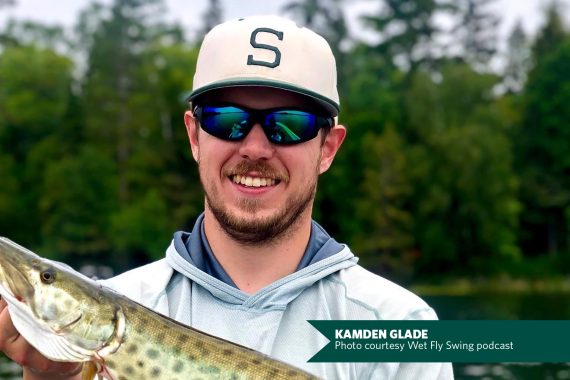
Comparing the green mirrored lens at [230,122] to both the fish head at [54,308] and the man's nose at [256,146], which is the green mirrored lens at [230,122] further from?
the fish head at [54,308]

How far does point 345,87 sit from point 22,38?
22.5 meters

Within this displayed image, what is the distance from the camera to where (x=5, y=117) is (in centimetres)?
5222

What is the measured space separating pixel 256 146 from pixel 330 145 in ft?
1.37

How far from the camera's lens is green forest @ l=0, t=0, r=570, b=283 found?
48219 millimetres

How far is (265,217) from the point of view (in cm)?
370

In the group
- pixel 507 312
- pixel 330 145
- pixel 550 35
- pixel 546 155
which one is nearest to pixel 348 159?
pixel 546 155

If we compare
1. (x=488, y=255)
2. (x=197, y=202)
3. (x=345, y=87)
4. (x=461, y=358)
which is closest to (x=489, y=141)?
(x=488, y=255)

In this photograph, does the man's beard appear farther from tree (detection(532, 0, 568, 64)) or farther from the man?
tree (detection(532, 0, 568, 64))

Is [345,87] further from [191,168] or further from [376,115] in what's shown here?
[191,168]

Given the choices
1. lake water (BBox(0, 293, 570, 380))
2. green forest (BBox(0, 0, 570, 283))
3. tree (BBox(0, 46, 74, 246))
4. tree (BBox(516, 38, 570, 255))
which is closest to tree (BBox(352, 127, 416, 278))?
green forest (BBox(0, 0, 570, 283))

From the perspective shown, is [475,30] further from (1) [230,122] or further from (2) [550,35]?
(1) [230,122]

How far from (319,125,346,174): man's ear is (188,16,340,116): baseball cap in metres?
0.17

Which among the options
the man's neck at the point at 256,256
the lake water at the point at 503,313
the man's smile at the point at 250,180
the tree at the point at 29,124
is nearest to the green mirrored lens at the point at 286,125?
the man's smile at the point at 250,180

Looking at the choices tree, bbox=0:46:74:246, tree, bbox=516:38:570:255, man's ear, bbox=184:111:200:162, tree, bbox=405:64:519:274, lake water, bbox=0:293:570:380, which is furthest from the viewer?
tree, bbox=516:38:570:255
